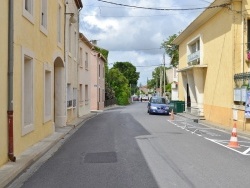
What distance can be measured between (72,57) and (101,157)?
1432 centimetres

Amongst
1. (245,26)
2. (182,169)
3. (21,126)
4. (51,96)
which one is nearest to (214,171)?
(182,169)

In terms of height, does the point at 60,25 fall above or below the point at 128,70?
below

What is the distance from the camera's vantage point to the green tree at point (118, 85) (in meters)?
66.4

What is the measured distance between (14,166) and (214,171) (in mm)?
4310

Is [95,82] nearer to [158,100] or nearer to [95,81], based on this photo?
[95,81]

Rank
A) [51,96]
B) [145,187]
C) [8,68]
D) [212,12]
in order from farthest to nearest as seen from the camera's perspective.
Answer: [212,12] → [51,96] → [8,68] → [145,187]

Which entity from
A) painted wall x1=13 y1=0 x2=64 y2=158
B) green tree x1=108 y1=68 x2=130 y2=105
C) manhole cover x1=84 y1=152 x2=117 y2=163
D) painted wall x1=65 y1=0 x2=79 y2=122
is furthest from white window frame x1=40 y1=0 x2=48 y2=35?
green tree x1=108 y1=68 x2=130 y2=105

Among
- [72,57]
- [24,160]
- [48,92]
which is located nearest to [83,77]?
[72,57]

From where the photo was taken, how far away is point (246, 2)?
65.2 ft

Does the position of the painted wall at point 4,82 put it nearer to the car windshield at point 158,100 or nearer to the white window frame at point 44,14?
the white window frame at point 44,14

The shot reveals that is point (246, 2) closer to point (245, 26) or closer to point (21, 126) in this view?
point (245, 26)

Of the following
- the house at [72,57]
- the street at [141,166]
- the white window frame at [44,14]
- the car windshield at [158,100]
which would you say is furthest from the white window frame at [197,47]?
the white window frame at [44,14]

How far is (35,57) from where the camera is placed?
40.3 feet

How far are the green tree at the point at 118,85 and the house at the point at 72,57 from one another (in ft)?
128
